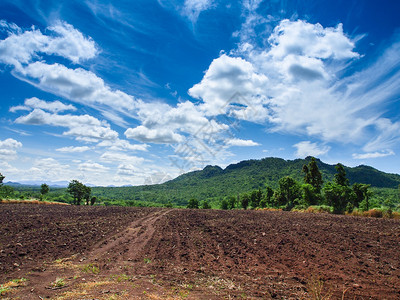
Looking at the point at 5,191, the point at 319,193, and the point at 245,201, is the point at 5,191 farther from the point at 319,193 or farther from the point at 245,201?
the point at 319,193

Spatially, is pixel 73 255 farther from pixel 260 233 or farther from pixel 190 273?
pixel 260 233

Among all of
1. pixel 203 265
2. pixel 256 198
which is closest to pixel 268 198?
pixel 256 198

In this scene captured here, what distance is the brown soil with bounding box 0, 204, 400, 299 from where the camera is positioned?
19.9ft

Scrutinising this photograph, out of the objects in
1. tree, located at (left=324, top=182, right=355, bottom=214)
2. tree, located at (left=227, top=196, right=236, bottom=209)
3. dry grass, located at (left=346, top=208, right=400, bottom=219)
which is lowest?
tree, located at (left=227, top=196, right=236, bottom=209)

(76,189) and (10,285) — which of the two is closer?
(10,285)

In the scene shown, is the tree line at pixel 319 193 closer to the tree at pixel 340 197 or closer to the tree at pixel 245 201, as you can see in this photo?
the tree at pixel 340 197

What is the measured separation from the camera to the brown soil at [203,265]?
19.9ft

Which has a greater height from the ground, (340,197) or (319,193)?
(319,193)

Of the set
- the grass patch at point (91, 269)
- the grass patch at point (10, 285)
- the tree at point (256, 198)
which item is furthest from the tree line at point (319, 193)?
the grass patch at point (10, 285)

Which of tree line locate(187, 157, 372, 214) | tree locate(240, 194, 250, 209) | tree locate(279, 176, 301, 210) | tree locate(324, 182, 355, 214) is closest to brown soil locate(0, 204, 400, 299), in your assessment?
tree locate(324, 182, 355, 214)

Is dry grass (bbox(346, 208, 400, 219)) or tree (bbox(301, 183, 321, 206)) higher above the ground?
tree (bbox(301, 183, 321, 206))

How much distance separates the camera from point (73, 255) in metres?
9.78

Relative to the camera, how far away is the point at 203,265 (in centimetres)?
862

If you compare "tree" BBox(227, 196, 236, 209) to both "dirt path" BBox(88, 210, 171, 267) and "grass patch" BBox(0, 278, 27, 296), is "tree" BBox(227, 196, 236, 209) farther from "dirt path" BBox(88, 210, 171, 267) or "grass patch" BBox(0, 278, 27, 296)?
"grass patch" BBox(0, 278, 27, 296)
